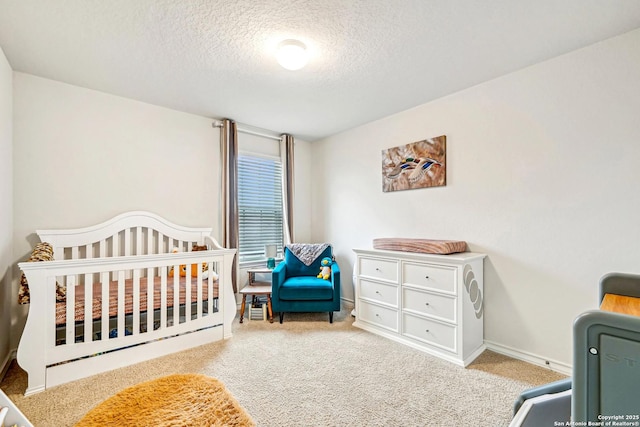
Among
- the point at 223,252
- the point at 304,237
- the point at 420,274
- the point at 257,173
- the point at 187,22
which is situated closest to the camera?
the point at 187,22

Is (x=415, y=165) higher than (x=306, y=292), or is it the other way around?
(x=415, y=165)

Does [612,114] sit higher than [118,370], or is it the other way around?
[612,114]

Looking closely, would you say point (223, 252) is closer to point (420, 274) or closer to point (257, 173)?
point (257, 173)

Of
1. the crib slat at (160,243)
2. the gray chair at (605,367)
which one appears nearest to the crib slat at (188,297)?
the crib slat at (160,243)

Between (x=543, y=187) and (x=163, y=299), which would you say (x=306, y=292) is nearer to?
(x=163, y=299)

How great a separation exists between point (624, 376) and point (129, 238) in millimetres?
3494

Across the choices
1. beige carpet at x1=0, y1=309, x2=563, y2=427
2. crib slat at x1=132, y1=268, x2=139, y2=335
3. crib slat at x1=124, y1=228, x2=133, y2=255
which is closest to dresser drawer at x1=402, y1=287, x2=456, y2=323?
beige carpet at x1=0, y1=309, x2=563, y2=427

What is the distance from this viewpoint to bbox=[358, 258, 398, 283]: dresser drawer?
2804 mm

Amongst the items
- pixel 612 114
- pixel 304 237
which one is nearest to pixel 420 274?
pixel 612 114

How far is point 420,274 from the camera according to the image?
8.47 feet

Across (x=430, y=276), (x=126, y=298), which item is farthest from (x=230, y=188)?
(x=430, y=276)

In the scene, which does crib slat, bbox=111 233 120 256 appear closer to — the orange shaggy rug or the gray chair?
the orange shaggy rug

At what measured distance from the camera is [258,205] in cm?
400

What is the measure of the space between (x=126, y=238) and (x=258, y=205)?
1632mm
